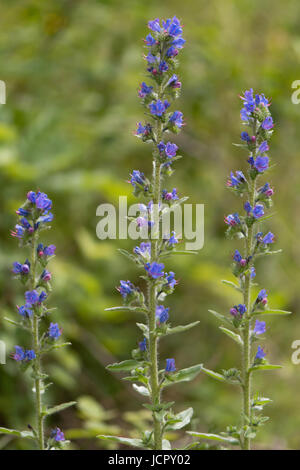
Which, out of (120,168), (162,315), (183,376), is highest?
(120,168)

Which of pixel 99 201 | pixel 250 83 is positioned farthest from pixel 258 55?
pixel 99 201

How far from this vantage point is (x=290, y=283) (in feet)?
23.1

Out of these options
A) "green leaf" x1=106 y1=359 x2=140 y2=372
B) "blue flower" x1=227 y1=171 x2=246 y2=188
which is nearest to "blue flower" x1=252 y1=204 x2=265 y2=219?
"blue flower" x1=227 y1=171 x2=246 y2=188

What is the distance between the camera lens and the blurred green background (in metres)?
5.45

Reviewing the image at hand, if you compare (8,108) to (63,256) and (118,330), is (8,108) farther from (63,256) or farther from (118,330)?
(118,330)

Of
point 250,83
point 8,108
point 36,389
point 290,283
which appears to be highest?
point 250,83

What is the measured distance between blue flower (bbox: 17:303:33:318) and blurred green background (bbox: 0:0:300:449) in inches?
78.9

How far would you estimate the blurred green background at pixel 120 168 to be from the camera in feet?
17.9

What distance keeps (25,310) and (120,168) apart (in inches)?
187

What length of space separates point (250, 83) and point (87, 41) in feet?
6.44


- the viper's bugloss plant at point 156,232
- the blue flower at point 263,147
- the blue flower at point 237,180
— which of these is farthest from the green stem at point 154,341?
the blue flower at point 263,147

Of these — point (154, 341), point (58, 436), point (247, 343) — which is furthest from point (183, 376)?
point (58, 436)

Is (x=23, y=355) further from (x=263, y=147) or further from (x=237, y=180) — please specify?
(x=263, y=147)

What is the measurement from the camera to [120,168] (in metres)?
7.32
